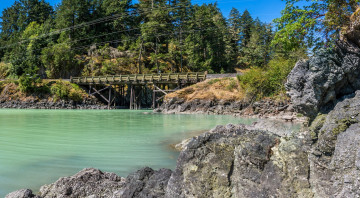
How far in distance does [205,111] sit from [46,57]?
32.4 meters

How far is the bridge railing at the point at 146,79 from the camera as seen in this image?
1205 inches

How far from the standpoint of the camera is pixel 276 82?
76.1ft

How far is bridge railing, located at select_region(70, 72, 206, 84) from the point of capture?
3061cm

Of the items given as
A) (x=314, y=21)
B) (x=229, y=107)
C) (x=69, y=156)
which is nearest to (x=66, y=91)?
(x=229, y=107)

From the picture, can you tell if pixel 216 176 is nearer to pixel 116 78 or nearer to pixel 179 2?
pixel 116 78

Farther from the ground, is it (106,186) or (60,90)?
(60,90)

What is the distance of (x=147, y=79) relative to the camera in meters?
33.4

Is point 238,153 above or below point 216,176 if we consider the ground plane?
above

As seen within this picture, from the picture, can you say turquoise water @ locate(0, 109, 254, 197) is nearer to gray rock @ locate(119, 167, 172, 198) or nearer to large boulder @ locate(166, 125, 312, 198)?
gray rock @ locate(119, 167, 172, 198)

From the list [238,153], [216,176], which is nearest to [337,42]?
[238,153]

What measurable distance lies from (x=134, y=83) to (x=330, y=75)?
3203 centimetres

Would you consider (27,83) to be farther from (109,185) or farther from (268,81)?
(109,185)

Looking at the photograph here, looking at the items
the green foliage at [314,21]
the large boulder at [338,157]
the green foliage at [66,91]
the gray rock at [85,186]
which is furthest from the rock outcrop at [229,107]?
the large boulder at [338,157]

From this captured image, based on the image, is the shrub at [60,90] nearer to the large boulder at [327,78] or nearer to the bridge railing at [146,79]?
the bridge railing at [146,79]
